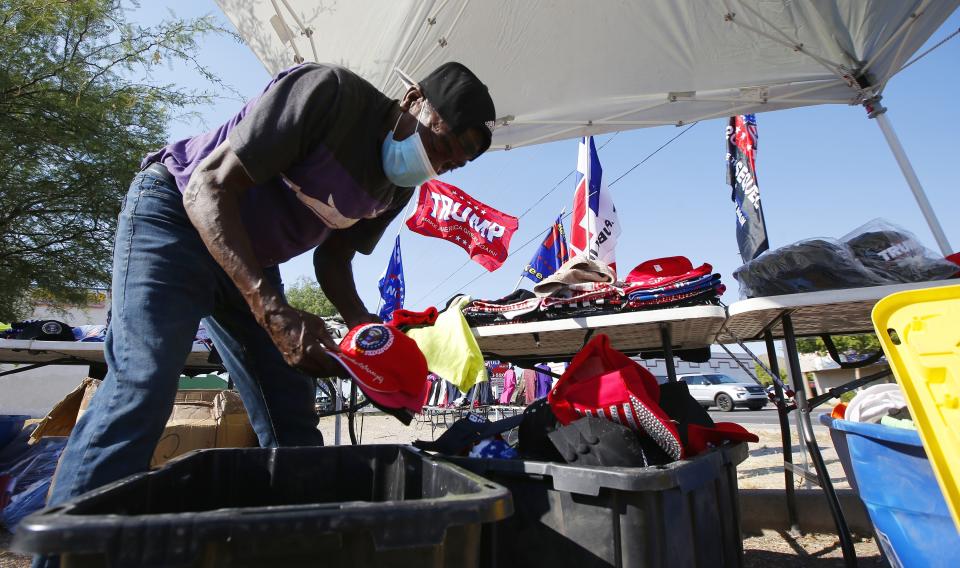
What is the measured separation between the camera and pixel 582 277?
2506 millimetres

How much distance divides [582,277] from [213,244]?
1778mm

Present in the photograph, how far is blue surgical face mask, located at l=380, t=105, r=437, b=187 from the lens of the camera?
4.83ft

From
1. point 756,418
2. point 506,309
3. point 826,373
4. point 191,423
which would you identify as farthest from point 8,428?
point 826,373

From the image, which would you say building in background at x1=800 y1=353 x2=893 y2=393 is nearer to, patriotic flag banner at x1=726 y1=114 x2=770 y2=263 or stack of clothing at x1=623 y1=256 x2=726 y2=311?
patriotic flag banner at x1=726 y1=114 x2=770 y2=263

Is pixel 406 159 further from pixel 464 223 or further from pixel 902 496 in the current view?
pixel 464 223

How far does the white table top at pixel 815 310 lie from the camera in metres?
1.85

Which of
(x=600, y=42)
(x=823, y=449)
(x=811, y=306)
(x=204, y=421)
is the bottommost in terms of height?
(x=823, y=449)

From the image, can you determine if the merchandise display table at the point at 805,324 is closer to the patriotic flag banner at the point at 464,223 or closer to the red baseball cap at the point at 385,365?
the red baseball cap at the point at 385,365

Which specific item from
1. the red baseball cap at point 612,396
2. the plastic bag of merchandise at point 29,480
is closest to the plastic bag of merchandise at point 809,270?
the red baseball cap at point 612,396

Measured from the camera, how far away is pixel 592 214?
561cm

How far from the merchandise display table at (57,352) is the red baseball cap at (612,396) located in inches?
112

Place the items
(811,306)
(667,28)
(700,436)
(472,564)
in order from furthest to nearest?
(667,28) → (811,306) → (700,436) → (472,564)

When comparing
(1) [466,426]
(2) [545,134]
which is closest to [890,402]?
(1) [466,426]

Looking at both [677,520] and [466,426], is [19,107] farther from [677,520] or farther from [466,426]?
[677,520]
